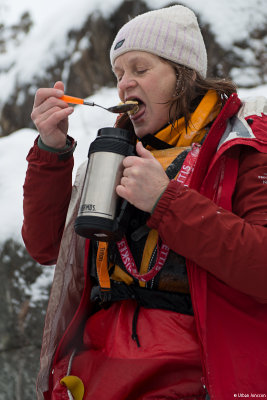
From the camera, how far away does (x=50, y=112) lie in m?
1.73

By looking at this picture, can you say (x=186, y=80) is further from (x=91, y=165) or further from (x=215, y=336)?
(x=215, y=336)

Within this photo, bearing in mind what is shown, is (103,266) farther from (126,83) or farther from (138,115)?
(126,83)

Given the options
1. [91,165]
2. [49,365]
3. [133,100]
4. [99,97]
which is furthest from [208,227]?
[99,97]

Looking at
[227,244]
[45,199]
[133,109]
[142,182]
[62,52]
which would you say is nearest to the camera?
[227,244]

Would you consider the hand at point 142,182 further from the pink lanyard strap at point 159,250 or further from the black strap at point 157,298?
the black strap at point 157,298

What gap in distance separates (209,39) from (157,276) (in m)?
4.48

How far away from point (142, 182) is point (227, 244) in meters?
0.32

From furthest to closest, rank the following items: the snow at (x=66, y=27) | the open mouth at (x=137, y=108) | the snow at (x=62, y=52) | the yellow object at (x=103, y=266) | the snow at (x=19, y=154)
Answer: the snow at (x=66, y=27) → the snow at (x=62, y=52) → the snow at (x=19, y=154) → the open mouth at (x=137, y=108) → the yellow object at (x=103, y=266)

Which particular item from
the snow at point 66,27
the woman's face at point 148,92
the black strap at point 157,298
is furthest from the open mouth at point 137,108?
the snow at point 66,27

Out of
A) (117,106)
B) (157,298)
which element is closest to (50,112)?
(117,106)

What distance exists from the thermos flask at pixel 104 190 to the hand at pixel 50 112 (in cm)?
26

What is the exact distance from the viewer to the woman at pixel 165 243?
1.32 m

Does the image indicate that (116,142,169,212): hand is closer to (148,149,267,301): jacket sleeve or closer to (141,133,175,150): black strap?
(148,149,267,301): jacket sleeve

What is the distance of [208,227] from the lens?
4.29 feet
